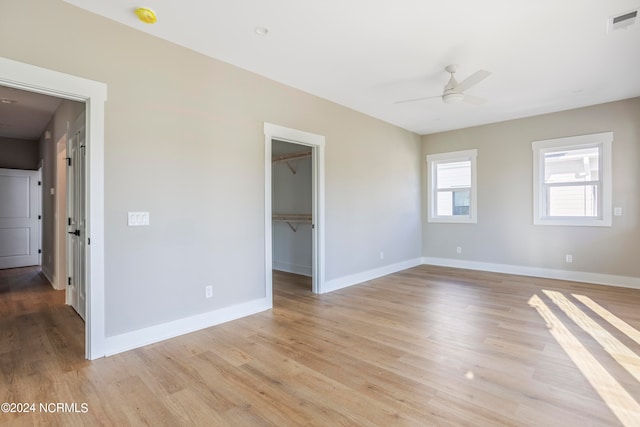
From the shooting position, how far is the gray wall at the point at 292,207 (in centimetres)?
591

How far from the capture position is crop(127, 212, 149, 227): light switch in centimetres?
276

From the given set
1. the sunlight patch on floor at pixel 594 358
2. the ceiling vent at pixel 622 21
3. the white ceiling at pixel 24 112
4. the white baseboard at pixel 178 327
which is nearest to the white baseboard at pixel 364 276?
the white baseboard at pixel 178 327

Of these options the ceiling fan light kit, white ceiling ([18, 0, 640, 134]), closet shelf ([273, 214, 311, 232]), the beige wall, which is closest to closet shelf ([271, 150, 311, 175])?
closet shelf ([273, 214, 311, 232])

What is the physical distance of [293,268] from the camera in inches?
241

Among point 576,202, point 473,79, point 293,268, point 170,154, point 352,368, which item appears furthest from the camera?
point 293,268

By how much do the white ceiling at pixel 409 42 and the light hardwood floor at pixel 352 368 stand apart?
2.81 m

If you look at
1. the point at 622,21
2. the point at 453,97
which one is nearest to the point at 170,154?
the point at 453,97

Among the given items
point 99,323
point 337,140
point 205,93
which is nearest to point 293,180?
point 337,140

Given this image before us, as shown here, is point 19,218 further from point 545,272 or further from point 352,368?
point 545,272

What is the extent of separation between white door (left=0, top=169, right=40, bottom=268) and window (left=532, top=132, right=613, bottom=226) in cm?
987

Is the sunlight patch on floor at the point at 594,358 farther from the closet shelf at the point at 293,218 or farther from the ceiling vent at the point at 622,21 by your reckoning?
the closet shelf at the point at 293,218

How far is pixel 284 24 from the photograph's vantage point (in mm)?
2758

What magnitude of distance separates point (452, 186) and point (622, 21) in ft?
13.1

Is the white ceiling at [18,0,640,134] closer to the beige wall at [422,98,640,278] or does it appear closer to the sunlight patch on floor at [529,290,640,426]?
the beige wall at [422,98,640,278]
